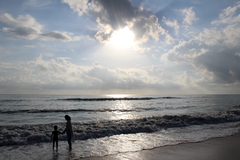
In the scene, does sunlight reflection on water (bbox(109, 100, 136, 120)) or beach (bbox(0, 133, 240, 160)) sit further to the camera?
sunlight reflection on water (bbox(109, 100, 136, 120))

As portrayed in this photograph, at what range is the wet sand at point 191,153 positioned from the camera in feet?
20.7

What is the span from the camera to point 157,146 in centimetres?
783

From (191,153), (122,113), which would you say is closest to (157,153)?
(191,153)

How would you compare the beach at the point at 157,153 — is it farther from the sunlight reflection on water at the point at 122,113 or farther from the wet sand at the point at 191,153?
the sunlight reflection on water at the point at 122,113

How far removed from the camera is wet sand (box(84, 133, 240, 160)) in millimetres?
Answer: 6301

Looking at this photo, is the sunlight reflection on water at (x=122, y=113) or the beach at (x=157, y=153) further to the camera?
the sunlight reflection on water at (x=122, y=113)

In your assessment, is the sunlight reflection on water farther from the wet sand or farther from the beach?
the wet sand

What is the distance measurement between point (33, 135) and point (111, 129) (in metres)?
5.51

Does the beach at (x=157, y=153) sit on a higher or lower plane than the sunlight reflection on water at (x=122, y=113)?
higher

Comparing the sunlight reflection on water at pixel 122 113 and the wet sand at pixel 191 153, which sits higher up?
the wet sand at pixel 191 153

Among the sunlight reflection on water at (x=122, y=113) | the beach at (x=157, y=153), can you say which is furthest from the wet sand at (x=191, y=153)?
the sunlight reflection on water at (x=122, y=113)

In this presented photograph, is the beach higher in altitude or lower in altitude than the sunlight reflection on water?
higher

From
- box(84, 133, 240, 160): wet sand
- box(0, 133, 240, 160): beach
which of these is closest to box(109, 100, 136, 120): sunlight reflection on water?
box(0, 133, 240, 160): beach

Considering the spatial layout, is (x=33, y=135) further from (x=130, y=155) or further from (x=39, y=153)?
(x=130, y=155)
